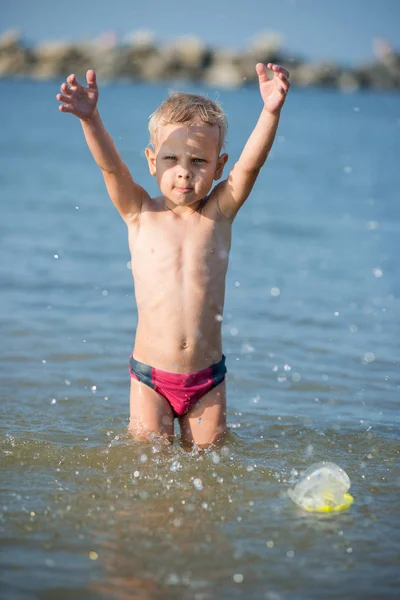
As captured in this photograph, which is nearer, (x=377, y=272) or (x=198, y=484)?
(x=198, y=484)

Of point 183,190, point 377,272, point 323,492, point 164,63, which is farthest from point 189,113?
point 164,63

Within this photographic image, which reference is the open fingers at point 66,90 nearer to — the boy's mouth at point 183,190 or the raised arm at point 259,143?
the boy's mouth at point 183,190

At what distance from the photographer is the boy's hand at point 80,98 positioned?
368cm

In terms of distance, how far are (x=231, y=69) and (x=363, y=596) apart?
7335 cm

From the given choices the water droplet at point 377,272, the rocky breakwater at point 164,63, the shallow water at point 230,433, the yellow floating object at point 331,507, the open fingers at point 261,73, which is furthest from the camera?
the rocky breakwater at point 164,63

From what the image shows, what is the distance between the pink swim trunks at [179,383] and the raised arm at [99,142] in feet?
2.34

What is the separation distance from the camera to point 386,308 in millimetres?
7324

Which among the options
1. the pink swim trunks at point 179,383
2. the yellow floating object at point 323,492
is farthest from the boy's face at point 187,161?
the yellow floating object at point 323,492

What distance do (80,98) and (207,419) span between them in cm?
→ 151

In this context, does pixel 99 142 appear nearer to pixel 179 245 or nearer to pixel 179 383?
pixel 179 245

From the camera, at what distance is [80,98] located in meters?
3.72

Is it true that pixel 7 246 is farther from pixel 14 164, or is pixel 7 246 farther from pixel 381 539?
pixel 14 164

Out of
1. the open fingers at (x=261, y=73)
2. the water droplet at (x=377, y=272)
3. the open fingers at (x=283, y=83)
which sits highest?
the water droplet at (x=377, y=272)

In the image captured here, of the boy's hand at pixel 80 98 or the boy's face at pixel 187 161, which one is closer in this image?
the boy's hand at pixel 80 98
